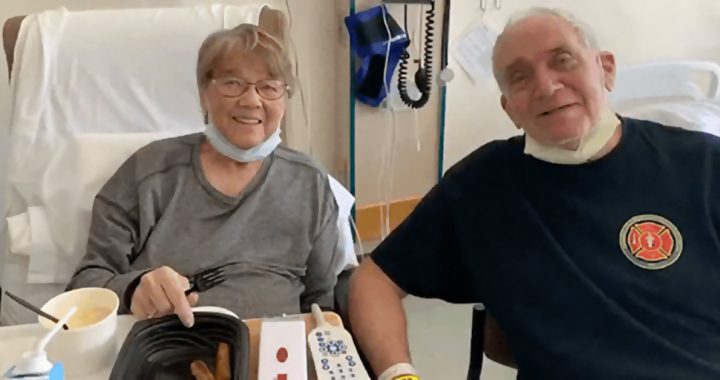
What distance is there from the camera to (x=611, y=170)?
56.7 inches

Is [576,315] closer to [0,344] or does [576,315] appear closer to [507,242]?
[507,242]

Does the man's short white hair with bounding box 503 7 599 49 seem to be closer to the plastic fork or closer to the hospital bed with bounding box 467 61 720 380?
the plastic fork

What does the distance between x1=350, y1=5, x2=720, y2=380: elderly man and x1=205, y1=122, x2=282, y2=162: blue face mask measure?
1.13 ft

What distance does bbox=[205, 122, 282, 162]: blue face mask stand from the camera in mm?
1642

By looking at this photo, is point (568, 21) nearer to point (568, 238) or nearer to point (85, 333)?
point (568, 238)

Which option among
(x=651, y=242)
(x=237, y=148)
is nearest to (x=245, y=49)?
(x=237, y=148)

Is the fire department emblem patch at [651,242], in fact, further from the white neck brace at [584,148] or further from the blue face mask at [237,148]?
the blue face mask at [237,148]

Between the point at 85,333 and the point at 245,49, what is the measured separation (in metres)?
0.72

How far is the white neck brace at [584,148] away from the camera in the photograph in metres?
1.45

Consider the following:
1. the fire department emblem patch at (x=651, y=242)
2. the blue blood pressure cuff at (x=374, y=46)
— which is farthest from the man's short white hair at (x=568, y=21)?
the blue blood pressure cuff at (x=374, y=46)

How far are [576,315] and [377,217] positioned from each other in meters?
1.78

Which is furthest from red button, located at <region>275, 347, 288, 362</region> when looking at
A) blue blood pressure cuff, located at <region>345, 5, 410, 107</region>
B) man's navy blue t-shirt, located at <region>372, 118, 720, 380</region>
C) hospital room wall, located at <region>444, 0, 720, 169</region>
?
hospital room wall, located at <region>444, 0, 720, 169</region>

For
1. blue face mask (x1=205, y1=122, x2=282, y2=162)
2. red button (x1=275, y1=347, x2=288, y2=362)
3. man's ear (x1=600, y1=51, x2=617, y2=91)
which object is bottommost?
red button (x1=275, y1=347, x2=288, y2=362)

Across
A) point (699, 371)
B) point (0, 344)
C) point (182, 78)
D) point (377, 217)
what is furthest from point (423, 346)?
point (0, 344)
